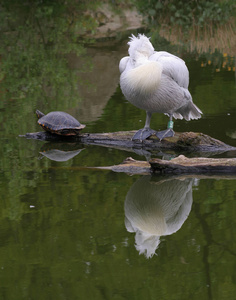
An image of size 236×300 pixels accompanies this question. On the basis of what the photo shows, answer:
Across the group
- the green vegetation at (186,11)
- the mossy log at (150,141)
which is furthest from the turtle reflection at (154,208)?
the green vegetation at (186,11)

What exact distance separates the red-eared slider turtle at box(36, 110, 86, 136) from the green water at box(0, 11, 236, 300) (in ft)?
0.57

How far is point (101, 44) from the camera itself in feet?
45.1

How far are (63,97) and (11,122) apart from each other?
1.56 metres

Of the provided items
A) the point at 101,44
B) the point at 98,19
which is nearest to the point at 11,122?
the point at 101,44

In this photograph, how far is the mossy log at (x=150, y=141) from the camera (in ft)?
19.5

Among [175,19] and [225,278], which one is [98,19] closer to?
[175,19]

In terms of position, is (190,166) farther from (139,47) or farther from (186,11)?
(186,11)

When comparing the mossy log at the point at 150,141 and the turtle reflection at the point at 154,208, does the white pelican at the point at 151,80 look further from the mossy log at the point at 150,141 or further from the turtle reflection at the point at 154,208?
the turtle reflection at the point at 154,208

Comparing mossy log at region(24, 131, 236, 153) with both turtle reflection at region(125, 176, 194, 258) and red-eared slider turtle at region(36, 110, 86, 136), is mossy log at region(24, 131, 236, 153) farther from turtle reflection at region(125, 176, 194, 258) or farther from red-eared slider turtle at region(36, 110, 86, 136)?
turtle reflection at region(125, 176, 194, 258)

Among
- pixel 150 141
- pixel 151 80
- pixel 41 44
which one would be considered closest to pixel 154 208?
pixel 151 80

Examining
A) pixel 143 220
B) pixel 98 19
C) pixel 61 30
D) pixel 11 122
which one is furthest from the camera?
pixel 98 19

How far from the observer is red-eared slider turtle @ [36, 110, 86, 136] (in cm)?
640

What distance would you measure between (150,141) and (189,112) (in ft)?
2.16

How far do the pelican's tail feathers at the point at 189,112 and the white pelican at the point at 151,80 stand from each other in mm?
301
